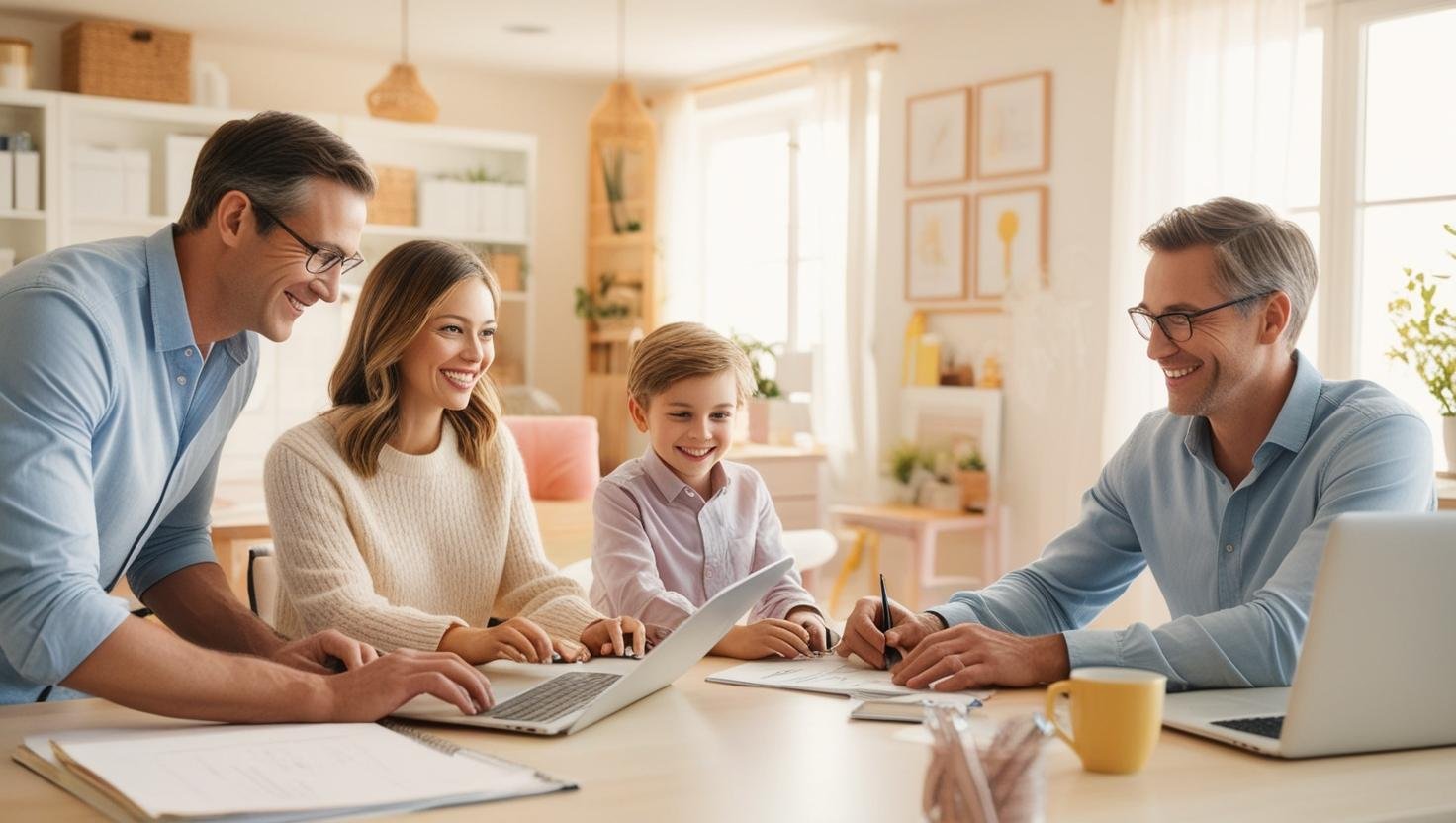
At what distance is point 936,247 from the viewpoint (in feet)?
20.0

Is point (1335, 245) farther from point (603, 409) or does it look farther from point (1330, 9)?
point (603, 409)

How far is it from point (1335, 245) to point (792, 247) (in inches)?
115

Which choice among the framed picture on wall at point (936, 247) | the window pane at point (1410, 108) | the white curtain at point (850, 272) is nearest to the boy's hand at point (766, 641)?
the window pane at point (1410, 108)

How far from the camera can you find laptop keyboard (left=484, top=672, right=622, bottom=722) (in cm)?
146

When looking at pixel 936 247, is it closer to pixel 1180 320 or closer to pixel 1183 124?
pixel 1183 124

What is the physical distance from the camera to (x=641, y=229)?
7.78m

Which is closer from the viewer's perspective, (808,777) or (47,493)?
(808,777)

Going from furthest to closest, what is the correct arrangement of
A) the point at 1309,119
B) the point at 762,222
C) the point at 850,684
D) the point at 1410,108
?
1. the point at 762,222
2. the point at 1309,119
3. the point at 1410,108
4. the point at 850,684

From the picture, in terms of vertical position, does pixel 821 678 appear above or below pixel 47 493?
below

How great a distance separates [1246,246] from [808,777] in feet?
3.74

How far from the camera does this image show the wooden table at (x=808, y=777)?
3.84 feet

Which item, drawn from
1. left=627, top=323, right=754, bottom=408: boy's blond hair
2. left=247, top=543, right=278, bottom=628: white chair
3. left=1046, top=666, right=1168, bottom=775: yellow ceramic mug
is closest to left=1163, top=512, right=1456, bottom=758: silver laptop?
left=1046, top=666, right=1168, bottom=775: yellow ceramic mug

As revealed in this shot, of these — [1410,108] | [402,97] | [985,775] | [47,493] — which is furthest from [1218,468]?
[402,97]

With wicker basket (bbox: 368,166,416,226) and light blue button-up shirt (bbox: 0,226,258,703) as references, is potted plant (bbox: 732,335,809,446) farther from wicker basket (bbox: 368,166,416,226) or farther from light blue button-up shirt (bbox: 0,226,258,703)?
light blue button-up shirt (bbox: 0,226,258,703)
